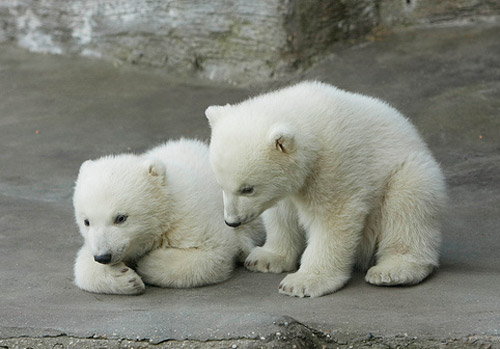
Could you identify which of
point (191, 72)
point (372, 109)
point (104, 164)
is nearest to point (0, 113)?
point (191, 72)

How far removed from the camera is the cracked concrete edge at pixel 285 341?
12.2ft

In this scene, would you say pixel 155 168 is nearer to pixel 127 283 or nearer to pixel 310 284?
pixel 127 283

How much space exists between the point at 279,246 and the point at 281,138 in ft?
3.48

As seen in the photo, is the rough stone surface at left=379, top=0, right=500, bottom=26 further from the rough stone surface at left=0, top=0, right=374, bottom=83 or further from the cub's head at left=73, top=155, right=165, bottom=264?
the cub's head at left=73, top=155, right=165, bottom=264

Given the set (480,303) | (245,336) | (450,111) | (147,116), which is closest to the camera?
(245,336)

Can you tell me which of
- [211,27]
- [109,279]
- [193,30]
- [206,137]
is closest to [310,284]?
[109,279]

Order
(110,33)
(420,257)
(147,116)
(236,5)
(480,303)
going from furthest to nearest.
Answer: (110,33) < (236,5) < (147,116) < (420,257) < (480,303)

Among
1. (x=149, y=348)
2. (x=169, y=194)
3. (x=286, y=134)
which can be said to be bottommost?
(x=149, y=348)

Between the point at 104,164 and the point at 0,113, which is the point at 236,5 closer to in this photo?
the point at 0,113

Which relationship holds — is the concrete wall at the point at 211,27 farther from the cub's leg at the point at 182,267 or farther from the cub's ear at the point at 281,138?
the cub's ear at the point at 281,138

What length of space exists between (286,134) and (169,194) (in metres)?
0.99

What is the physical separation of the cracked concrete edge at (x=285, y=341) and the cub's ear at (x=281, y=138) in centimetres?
92

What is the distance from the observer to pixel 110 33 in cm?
991

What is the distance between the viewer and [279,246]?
16.4ft
